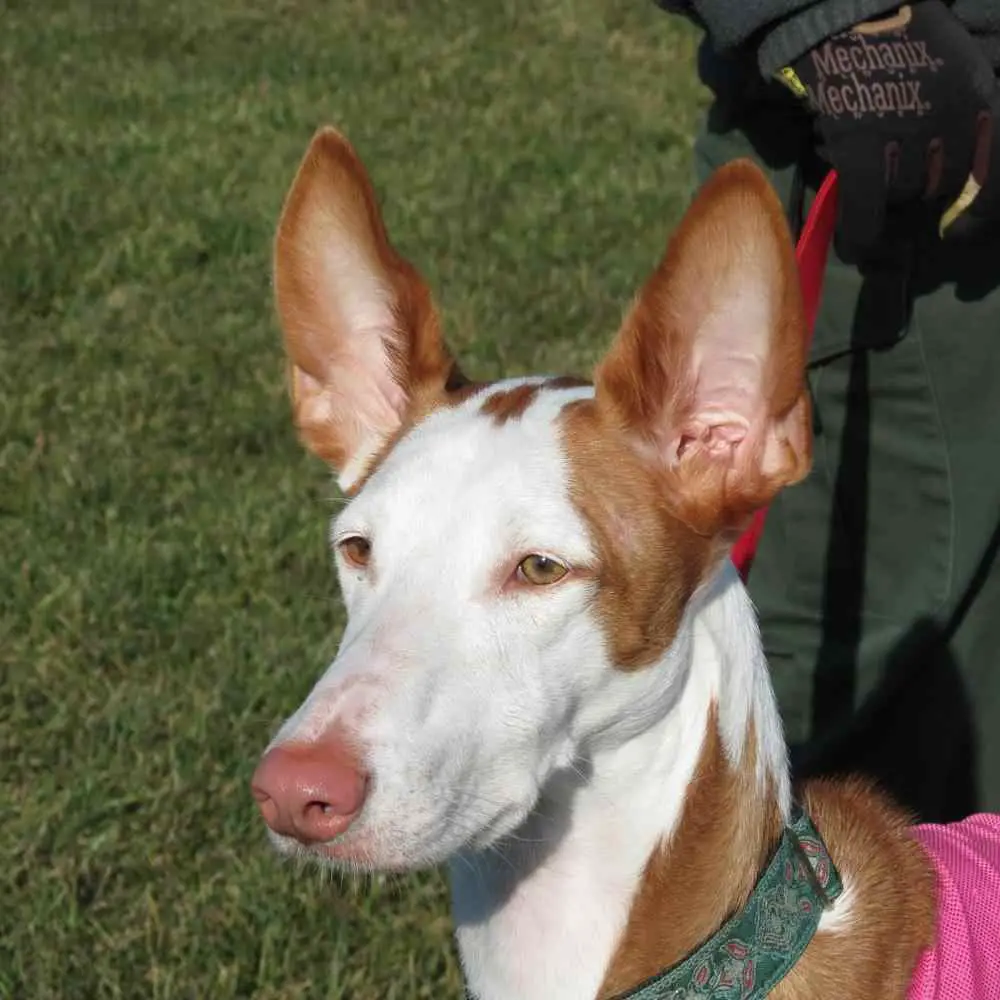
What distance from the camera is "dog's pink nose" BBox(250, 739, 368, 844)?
2502 mm

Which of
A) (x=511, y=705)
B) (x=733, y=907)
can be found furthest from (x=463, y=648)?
(x=733, y=907)

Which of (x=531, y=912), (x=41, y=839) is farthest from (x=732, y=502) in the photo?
(x=41, y=839)

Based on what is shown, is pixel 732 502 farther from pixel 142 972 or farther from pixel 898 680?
pixel 142 972

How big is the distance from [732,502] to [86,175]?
7.28m

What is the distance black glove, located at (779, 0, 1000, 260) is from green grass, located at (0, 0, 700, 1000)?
7.23ft

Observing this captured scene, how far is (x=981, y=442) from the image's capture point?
4.23 meters

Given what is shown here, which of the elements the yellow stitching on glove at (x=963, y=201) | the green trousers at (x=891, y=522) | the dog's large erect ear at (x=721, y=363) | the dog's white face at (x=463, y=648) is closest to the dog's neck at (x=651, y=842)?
the dog's white face at (x=463, y=648)

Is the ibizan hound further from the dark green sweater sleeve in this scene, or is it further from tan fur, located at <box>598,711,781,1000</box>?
the dark green sweater sleeve

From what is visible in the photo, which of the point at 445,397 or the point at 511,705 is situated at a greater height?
the point at 445,397

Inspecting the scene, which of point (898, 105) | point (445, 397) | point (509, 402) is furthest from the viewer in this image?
point (898, 105)

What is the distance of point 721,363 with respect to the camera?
118 inches

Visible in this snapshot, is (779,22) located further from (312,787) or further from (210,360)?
(210,360)

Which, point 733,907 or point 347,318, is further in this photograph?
point 347,318

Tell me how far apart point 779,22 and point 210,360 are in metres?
4.63
